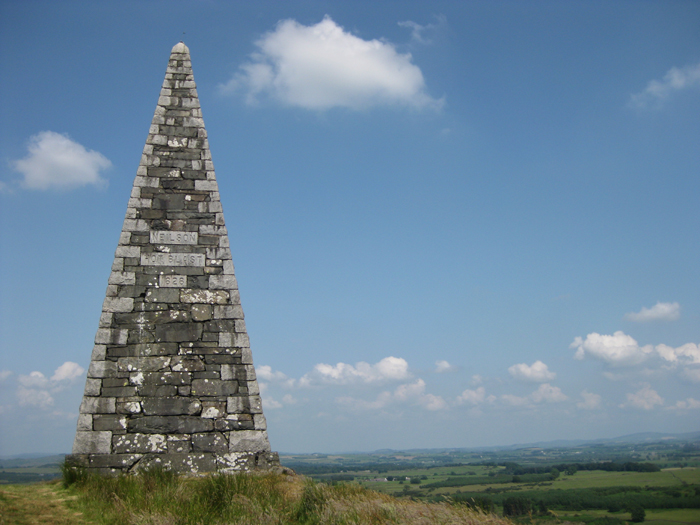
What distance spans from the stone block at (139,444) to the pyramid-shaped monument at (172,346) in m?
0.02

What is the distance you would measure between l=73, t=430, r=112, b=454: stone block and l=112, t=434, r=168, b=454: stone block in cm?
11

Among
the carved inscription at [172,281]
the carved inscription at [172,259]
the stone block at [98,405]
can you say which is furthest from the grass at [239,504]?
the carved inscription at [172,259]

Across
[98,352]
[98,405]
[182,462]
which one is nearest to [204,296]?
[98,352]

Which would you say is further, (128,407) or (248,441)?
(248,441)

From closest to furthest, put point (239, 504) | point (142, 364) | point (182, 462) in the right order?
point (239, 504) → point (182, 462) → point (142, 364)

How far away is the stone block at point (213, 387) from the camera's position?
26.2ft

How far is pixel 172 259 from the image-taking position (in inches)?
346

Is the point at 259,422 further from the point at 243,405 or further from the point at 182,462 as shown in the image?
the point at 182,462

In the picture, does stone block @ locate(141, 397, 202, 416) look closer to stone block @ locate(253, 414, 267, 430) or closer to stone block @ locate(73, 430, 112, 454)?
stone block @ locate(73, 430, 112, 454)

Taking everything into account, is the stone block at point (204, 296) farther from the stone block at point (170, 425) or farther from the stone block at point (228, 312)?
the stone block at point (170, 425)

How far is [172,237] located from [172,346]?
86.3 inches

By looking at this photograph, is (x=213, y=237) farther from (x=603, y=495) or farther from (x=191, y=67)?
(x=603, y=495)

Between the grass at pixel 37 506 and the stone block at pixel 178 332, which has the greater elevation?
the stone block at pixel 178 332

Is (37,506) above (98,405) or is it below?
below
